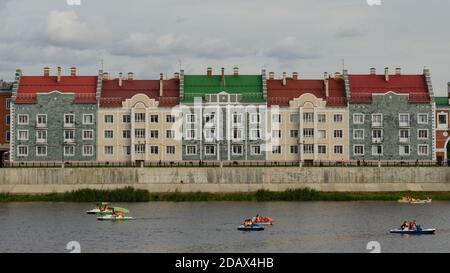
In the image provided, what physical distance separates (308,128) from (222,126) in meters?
11.2

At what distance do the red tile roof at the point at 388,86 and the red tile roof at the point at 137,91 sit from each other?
2348 cm

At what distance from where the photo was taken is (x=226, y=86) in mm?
128625

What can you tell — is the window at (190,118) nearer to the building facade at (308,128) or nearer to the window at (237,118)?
the window at (237,118)

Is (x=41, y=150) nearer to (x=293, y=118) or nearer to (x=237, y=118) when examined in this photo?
(x=237, y=118)

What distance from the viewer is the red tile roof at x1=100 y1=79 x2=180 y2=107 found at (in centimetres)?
12725

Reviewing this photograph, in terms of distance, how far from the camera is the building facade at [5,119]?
133 meters

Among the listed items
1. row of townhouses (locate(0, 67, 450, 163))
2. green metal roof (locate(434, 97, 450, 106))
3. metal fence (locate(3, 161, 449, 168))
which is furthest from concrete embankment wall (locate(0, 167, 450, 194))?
green metal roof (locate(434, 97, 450, 106))

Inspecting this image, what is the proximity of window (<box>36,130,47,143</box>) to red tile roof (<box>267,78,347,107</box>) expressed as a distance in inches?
1156

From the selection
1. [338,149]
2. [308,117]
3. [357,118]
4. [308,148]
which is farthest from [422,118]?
[308,148]

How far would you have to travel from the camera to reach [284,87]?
427 feet

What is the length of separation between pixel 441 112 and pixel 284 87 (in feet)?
70.1
